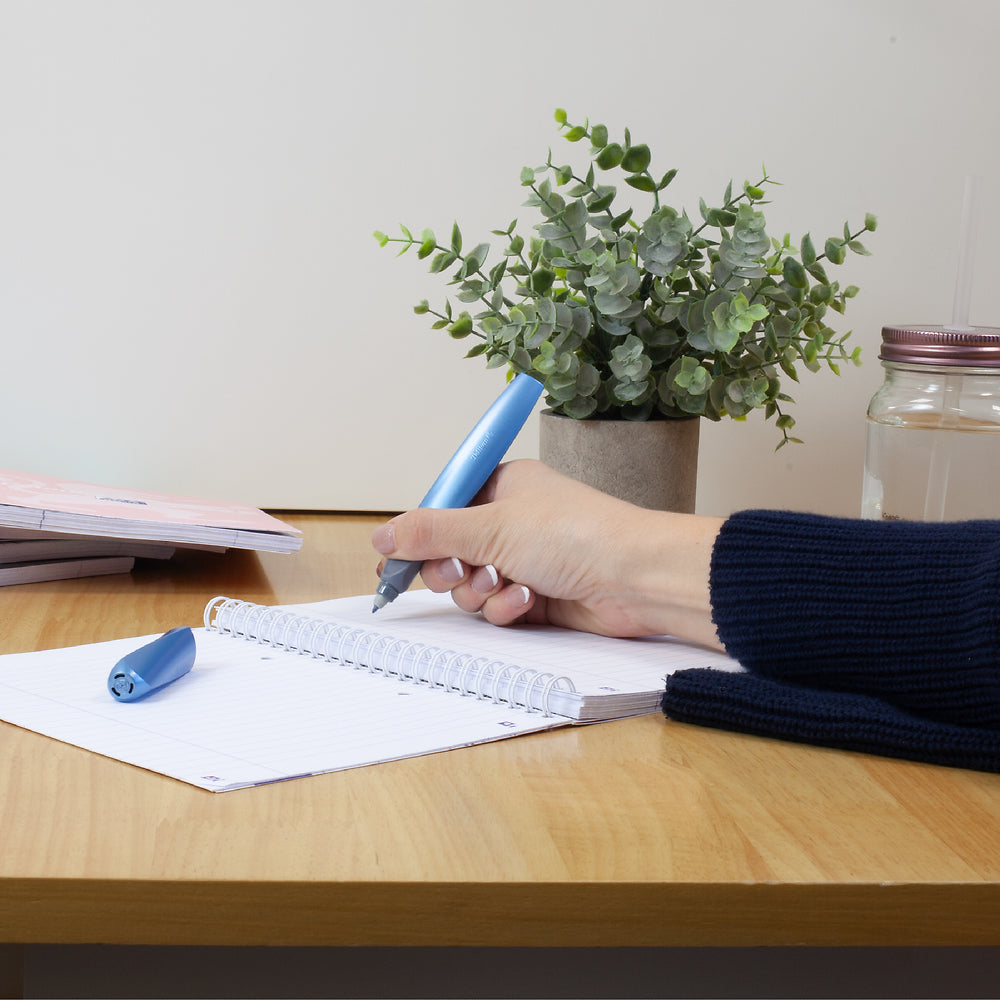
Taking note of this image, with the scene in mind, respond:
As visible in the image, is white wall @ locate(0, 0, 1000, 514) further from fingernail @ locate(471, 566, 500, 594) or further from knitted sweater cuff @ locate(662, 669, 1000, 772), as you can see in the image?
knitted sweater cuff @ locate(662, 669, 1000, 772)

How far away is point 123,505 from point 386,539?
0.75ft

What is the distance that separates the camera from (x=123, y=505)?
0.82 m

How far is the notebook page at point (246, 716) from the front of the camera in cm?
45

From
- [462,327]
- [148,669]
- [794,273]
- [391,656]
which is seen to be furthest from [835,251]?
[148,669]

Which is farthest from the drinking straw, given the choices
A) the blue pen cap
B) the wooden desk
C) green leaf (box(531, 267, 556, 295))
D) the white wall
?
the blue pen cap

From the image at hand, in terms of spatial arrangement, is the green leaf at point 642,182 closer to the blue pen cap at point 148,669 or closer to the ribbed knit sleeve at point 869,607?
the ribbed knit sleeve at point 869,607

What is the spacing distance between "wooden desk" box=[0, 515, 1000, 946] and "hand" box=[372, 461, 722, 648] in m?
0.17

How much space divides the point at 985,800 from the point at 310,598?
46 cm

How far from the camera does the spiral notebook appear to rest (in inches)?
18.4

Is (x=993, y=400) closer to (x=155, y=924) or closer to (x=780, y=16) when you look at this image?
(x=780, y=16)

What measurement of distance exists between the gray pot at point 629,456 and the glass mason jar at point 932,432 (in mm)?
159

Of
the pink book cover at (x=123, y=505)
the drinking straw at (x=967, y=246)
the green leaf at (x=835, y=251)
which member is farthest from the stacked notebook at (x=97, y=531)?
the drinking straw at (x=967, y=246)

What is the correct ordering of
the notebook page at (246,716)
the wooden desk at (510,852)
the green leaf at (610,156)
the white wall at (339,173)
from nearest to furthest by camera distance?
1. the wooden desk at (510,852)
2. the notebook page at (246,716)
3. the green leaf at (610,156)
4. the white wall at (339,173)

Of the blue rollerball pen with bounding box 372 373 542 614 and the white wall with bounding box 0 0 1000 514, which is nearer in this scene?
the blue rollerball pen with bounding box 372 373 542 614
